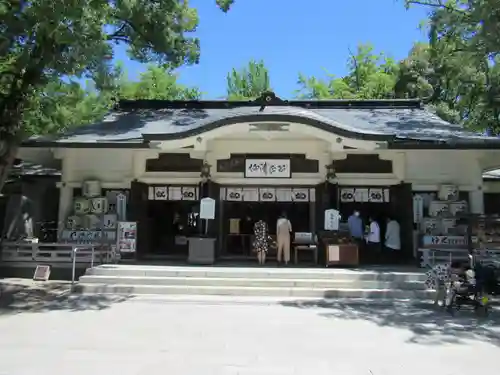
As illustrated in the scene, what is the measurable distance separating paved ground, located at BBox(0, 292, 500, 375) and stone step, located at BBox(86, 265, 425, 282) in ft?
4.89

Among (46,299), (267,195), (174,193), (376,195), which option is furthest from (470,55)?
(46,299)

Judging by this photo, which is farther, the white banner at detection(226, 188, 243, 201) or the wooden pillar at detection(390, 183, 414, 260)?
the white banner at detection(226, 188, 243, 201)

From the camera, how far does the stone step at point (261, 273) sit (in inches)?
477

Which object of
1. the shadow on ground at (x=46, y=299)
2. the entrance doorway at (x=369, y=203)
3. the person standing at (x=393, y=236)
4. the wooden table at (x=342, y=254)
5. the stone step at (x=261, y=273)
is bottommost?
the shadow on ground at (x=46, y=299)

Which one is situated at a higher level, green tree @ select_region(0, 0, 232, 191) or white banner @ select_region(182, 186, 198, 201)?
green tree @ select_region(0, 0, 232, 191)

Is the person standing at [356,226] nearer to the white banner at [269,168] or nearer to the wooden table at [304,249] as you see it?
the wooden table at [304,249]

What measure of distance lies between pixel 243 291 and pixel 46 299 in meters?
4.58

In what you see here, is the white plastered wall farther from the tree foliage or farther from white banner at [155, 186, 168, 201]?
the tree foliage

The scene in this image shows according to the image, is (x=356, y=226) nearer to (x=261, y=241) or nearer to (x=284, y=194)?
(x=284, y=194)

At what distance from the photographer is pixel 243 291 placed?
38.0 ft

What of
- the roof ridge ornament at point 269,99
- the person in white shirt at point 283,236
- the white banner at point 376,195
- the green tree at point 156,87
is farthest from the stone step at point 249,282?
the green tree at point 156,87

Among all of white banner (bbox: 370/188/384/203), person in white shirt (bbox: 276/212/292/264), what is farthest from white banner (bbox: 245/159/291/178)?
white banner (bbox: 370/188/384/203)

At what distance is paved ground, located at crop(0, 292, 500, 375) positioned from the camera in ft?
20.2

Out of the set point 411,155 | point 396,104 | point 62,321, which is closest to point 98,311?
point 62,321
